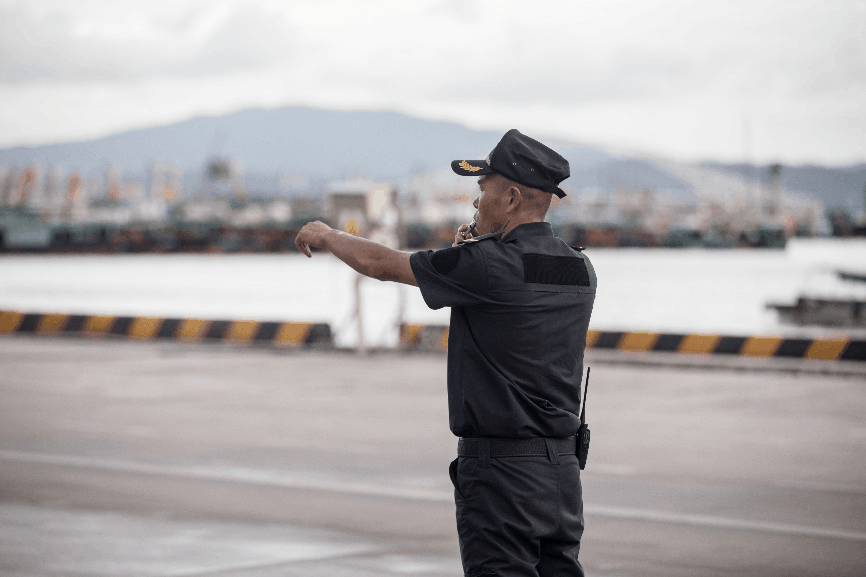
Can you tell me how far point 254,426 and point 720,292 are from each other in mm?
50429

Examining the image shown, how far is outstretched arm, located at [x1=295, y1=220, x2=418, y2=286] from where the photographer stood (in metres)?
4.05

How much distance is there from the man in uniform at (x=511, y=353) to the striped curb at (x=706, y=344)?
1237cm

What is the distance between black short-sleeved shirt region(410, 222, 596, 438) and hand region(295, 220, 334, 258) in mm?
318

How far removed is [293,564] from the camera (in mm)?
6922

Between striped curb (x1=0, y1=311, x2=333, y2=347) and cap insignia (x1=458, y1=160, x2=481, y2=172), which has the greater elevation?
cap insignia (x1=458, y1=160, x2=481, y2=172)

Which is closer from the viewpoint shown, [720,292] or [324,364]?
[324,364]

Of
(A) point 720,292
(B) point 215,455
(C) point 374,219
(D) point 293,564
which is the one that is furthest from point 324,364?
(A) point 720,292

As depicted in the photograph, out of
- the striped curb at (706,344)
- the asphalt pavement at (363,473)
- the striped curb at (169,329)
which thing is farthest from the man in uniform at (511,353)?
the striped curb at (169,329)

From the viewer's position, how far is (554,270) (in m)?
4.09

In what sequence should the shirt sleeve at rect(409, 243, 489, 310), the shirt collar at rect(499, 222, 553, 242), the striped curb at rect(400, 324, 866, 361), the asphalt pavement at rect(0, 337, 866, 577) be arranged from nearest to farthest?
the shirt sleeve at rect(409, 243, 489, 310), the shirt collar at rect(499, 222, 553, 242), the asphalt pavement at rect(0, 337, 866, 577), the striped curb at rect(400, 324, 866, 361)

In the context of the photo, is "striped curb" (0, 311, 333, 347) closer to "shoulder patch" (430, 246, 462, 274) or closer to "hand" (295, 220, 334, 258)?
"hand" (295, 220, 334, 258)

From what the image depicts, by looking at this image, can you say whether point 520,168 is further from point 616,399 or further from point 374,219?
point 374,219

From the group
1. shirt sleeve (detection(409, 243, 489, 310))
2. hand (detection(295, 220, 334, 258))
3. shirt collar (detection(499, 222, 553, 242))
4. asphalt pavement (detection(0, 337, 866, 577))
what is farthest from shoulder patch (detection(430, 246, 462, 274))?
asphalt pavement (detection(0, 337, 866, 577))

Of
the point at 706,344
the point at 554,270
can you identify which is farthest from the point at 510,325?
the point at 706,344
